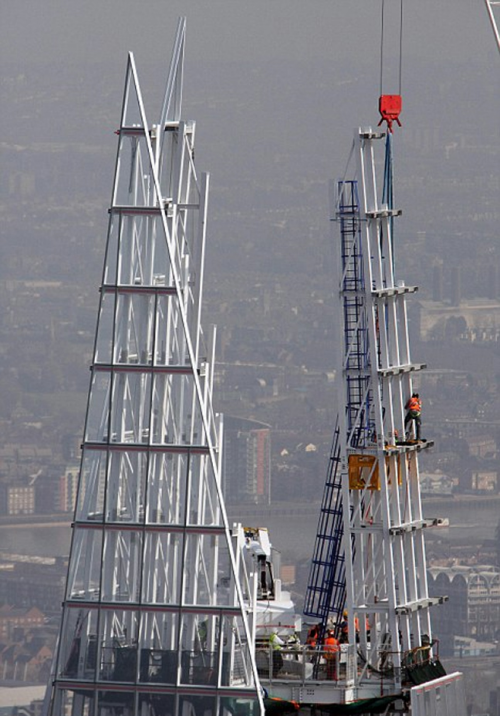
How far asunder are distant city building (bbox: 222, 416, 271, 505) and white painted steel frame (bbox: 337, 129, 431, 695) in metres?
59.7

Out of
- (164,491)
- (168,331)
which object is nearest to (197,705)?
(164,491)

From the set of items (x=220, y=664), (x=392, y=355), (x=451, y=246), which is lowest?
(x=220, y=664)

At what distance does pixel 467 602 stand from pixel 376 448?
62129mm

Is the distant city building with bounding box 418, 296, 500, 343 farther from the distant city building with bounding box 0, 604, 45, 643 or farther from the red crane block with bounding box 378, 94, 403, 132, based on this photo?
the red crane block with bounding box 378, 94, 403, 132

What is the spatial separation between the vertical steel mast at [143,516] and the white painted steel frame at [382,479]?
6.70 m

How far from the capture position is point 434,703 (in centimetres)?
4147

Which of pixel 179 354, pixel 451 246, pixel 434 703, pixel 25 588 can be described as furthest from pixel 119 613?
pixel 451 246

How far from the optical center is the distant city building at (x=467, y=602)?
95.0 meters

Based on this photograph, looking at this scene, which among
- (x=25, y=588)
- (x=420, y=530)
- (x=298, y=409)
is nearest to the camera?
(x=420, y=530)

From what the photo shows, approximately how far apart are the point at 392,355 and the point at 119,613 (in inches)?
433

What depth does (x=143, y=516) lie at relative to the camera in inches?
1387

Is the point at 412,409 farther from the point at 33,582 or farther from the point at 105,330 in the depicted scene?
the point at 33,582

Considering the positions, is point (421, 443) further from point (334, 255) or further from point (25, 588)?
point (25, 588)

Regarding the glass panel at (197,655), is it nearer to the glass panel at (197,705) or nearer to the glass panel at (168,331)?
the glass panel at (197,705)
